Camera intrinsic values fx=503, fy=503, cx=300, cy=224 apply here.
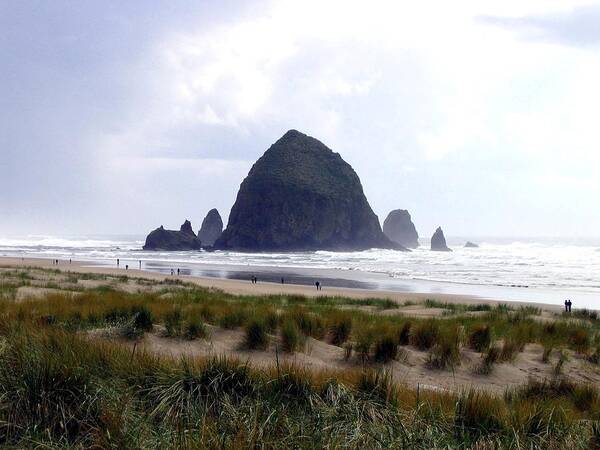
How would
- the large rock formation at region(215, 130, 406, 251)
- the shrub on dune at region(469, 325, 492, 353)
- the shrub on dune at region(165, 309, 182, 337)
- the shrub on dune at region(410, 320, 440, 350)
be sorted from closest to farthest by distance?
1. the shrub on dune at region(165, 309, 182, 337)
2. the shrub on dune at region(410, 320, 440, 350)
3. the shrub on dune at region(469, 325, 492, 353)
4. the large rock formation at region(215, 130, 406, 251)

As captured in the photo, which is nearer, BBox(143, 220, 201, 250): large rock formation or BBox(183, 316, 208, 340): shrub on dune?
BBox(183, 316, 208, 340): shrub on dune

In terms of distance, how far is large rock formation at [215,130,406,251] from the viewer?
111 meters

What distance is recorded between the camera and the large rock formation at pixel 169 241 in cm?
9781

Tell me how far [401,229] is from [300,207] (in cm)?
8501

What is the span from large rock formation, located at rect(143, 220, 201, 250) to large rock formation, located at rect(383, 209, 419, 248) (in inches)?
3908

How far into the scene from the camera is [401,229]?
189500 mm

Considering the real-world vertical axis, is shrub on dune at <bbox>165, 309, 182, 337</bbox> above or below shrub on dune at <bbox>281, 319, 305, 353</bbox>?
above

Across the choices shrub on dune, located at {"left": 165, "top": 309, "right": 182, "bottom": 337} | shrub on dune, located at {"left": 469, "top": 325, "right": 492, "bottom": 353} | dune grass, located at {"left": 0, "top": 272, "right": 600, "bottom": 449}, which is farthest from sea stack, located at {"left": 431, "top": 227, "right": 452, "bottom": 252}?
dune grass, located at {"left": 0, "top": 272, "right": 600, "bottom": 449}

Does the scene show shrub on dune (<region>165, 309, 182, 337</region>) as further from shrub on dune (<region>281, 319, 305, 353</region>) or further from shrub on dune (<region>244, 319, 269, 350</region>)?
shrub on dune (<region>281, 319, 305, 353</region>)

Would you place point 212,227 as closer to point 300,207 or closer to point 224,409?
point 300,207

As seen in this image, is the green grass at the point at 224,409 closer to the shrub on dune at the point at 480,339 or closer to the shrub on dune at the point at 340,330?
the shrub on dune at the point at 340,330

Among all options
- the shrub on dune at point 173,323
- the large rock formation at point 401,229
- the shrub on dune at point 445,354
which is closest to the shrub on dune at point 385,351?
the shrub on dune at point 445,354

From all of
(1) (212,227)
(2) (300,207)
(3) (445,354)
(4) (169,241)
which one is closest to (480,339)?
(3) (445,354)

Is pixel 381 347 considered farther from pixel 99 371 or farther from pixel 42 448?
pixel 42 448
